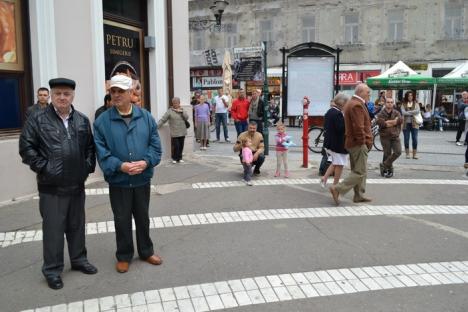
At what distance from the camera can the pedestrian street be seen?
12.7 feet

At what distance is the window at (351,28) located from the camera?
98.6 feet

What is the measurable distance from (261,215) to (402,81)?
16.2 meters

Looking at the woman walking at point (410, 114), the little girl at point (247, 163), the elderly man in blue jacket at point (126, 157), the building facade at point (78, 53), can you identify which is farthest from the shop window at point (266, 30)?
the elderly man in blue jacket at point (126, 157)

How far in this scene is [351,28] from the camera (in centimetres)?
3020

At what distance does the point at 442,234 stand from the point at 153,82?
6.82 metres

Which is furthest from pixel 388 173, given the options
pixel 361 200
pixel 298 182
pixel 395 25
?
pixel 395 25

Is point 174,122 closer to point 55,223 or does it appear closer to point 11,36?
point 11,36

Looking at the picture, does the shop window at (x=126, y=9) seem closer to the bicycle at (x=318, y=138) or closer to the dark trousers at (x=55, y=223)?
the bicycle at (x=318, y=138)

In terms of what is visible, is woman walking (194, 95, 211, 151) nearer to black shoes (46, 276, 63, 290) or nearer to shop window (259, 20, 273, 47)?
black shoes (46, 276, 63, 290)

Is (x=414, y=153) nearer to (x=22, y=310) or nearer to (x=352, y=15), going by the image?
(x=22, y=310)

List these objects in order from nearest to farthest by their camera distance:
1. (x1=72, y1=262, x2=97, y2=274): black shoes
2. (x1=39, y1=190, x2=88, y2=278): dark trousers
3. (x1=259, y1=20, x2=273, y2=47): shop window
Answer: (x1=39, y1=190, x2=88, y2=278): dark trousers, (x1=72, y1=262, x2=97, y2=274): black shoes, (x1=259, y1=20, x2=273, y2=47): shop window

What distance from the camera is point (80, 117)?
427 cm

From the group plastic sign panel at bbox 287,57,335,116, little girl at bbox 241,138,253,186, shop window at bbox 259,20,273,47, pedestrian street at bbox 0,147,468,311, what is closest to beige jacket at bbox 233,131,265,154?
little girl at bbox 241,138,253,186

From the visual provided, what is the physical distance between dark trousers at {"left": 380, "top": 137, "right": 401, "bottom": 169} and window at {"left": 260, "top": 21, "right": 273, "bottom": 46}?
24500mm
